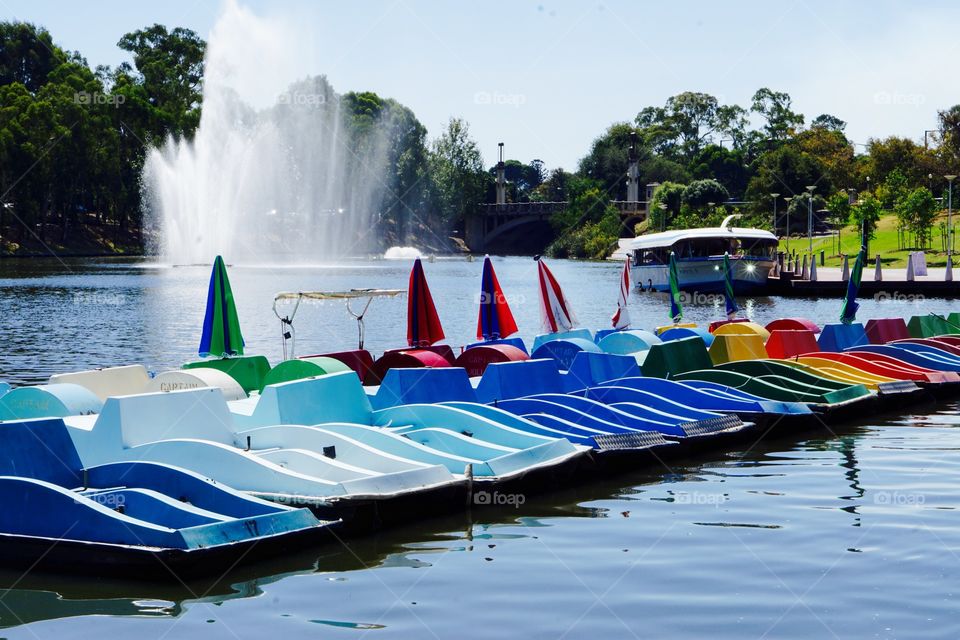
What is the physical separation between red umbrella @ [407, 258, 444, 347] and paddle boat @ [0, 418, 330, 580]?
8250 millimetres

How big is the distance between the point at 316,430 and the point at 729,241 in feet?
210

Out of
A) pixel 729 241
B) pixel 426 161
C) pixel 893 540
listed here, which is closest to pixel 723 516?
pixel 893 540

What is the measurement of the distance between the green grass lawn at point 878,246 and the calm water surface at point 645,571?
238ft

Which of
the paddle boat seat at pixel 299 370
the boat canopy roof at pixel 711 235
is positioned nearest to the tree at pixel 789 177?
the boat canopy roof at pixel 711 235

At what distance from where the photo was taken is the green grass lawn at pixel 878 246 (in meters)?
87.5

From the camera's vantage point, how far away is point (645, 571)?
35.8 ft

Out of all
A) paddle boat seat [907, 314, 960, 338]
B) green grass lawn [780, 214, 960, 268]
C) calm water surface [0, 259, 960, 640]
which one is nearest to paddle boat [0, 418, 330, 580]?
calm water surface [0, 259, 960, 640]

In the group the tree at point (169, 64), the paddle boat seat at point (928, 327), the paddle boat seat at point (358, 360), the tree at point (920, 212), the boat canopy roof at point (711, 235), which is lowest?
the paddle boat seat at point (928, 327)

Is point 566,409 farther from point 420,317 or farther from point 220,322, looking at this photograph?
point 220,322

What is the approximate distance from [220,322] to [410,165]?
377ft

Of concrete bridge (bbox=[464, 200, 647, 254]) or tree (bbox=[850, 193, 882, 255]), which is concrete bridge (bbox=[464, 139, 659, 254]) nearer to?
concrete bridge (bbox=[464, 200, 647, 254])

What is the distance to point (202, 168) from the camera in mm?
89188

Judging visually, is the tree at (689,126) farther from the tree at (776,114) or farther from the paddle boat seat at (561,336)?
the paddle boat seat at (561,336)

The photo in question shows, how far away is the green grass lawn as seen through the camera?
287 feet
